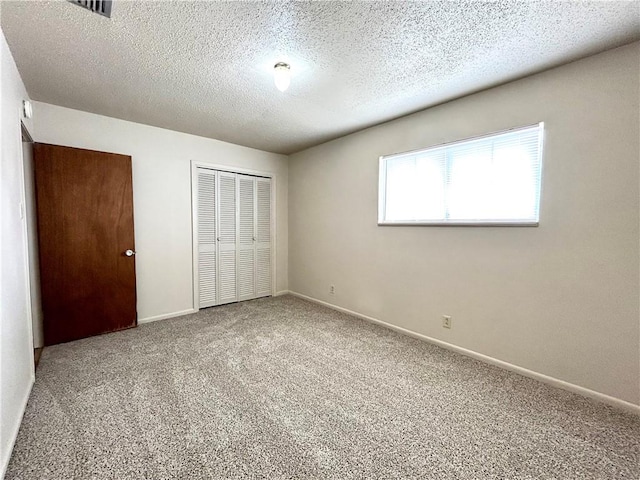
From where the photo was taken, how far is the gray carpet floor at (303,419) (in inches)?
55.6

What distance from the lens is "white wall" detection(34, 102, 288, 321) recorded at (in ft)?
10.3

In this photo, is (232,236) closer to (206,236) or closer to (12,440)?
(206,236)

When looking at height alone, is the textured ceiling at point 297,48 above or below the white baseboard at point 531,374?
above

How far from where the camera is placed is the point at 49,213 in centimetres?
275

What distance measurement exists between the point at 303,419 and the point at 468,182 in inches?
96.5

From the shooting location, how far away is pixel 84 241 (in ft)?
9.67

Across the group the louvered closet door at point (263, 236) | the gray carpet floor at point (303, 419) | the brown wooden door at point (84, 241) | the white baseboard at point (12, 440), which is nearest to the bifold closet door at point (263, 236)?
the louvered closet door at point (263, 236)

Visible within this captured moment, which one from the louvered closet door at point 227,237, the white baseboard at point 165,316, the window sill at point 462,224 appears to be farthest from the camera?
the louvered closet door at point 227,237

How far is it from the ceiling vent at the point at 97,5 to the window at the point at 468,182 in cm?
267

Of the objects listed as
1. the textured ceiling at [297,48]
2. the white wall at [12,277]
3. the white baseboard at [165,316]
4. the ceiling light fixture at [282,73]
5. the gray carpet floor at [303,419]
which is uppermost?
the textured ceiling at [297,48]

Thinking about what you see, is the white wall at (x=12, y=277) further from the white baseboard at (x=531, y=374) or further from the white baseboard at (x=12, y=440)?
the white baseboard at (x=531, y=374)

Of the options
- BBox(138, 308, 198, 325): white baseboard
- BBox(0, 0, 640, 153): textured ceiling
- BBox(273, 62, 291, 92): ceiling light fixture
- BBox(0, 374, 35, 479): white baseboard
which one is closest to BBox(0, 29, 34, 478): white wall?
BBox(0, 374, 35, 479): white baseboard

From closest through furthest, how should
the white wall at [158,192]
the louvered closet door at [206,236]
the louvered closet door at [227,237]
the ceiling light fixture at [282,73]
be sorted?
the ceiling light fixture at [282,73]
the white wall at [158,192]
the louvered closet door at [206,236]
the louvered closet door at [227,237]

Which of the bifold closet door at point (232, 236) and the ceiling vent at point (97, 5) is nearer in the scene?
the ceiling vent at point (97, 5)
